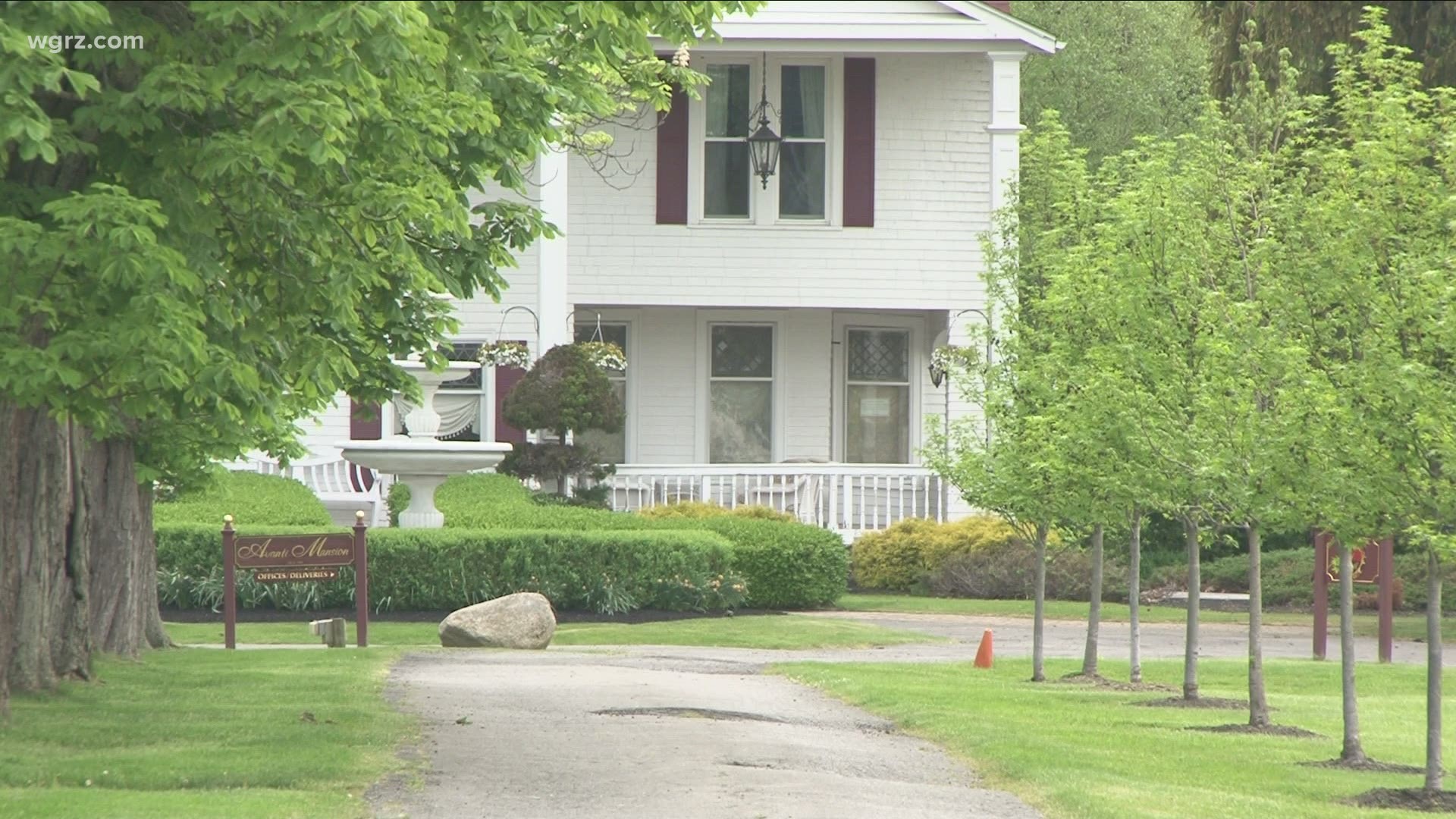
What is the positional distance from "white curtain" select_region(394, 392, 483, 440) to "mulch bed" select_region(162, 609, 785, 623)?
20.5 ft

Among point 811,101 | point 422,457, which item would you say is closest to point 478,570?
point 422,457

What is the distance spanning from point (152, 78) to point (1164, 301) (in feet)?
27.4

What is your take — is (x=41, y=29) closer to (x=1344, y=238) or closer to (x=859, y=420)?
(x=1344, y=238)

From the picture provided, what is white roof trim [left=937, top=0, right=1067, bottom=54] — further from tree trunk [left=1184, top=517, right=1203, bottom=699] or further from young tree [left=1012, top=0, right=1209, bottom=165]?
young tree [left=1012, top=0, right=1209, bottom=165]

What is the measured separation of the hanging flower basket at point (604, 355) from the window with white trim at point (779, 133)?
2781 millimetres

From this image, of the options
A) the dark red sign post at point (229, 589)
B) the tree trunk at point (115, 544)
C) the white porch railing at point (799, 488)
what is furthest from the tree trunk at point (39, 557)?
the white porch railing at point (799, 488)

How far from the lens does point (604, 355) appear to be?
82.8ft

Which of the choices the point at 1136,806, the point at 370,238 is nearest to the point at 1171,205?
the point at 1136,806

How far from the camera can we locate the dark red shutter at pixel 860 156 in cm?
2723

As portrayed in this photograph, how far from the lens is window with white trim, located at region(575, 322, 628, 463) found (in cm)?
2812

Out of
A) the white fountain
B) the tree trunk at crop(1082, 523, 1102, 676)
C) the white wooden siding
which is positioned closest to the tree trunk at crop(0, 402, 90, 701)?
the tree trunk at crop(1082, 523, 1102, 676)

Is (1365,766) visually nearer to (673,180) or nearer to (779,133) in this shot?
(673,180)

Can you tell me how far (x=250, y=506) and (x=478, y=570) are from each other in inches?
138

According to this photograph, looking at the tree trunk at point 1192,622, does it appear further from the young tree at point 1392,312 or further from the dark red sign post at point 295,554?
the dark red sign post at point 295,554
